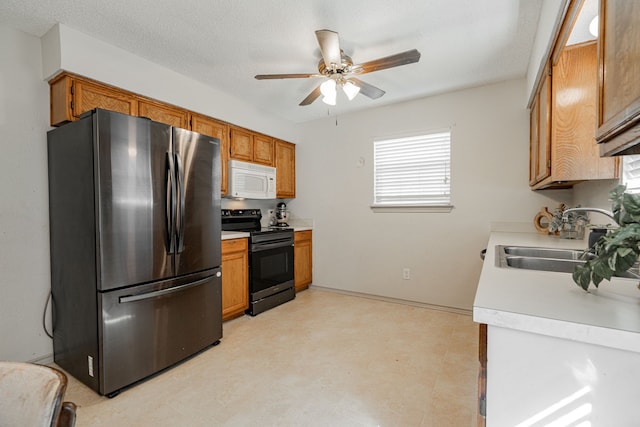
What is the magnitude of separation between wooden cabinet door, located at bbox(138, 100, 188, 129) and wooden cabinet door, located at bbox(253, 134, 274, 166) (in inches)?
38.5

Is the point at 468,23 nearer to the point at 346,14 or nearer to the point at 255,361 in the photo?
the point at 346,14

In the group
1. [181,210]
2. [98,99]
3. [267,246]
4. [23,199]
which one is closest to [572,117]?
[181,210]

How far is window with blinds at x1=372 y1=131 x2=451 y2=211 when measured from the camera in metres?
3.29

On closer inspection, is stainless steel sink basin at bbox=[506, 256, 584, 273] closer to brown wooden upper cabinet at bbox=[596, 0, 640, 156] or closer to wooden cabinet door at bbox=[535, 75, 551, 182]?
wooden cabinet door at bbox=[535, 75, 551, 182]

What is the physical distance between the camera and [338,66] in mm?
2148

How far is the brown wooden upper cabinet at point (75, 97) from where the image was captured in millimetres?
2123

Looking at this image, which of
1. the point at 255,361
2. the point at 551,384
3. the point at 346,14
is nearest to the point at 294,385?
the point at 255,361

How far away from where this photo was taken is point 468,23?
2023mm

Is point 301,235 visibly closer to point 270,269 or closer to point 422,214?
point 270,269

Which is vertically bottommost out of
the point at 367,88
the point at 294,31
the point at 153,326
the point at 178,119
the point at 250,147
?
the point at 153,326

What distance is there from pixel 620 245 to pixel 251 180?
3.27m

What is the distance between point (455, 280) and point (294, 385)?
2120mm

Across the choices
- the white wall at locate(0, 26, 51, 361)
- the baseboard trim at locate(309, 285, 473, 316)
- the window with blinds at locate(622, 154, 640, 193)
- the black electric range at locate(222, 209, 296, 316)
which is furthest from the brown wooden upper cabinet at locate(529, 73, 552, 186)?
the white wall at locate(0, 26, 51, 361)

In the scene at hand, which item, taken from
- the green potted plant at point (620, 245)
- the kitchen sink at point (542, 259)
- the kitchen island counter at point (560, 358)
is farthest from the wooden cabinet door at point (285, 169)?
the green potted plant at point (620, 245)
